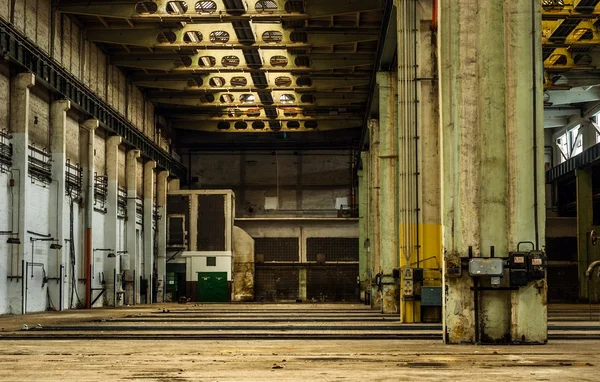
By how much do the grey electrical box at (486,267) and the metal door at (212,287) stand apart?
32042 millimetres

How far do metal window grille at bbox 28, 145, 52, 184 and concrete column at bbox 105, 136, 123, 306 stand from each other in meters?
6.26

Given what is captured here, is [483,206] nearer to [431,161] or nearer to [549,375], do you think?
[549,375]

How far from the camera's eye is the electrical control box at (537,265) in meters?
10.3

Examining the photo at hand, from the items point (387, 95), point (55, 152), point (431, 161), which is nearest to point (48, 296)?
point (55, 152)

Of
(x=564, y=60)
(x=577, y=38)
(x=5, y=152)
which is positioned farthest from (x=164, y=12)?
(x=564, y=60)

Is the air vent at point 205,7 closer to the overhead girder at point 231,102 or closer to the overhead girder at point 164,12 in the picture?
the overhead girder at point 164,12

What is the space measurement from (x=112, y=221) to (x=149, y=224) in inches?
236

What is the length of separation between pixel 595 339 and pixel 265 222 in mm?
32529

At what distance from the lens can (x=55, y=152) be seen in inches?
1050

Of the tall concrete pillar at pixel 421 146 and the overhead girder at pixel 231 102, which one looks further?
the overhead girder at pixel 231 102

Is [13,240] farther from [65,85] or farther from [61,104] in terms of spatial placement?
[65,85]

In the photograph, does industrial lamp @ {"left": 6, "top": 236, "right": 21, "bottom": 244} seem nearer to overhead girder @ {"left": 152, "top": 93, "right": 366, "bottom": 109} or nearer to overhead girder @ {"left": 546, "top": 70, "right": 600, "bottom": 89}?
overhead girder @ {"left": 152, "top": 93, "right": 366, "bottom": 109}

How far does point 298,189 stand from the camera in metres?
46.1

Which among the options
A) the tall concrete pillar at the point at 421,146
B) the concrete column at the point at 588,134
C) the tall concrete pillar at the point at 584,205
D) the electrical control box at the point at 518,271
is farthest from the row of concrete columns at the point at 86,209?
the concrete column at the point at 588,134
